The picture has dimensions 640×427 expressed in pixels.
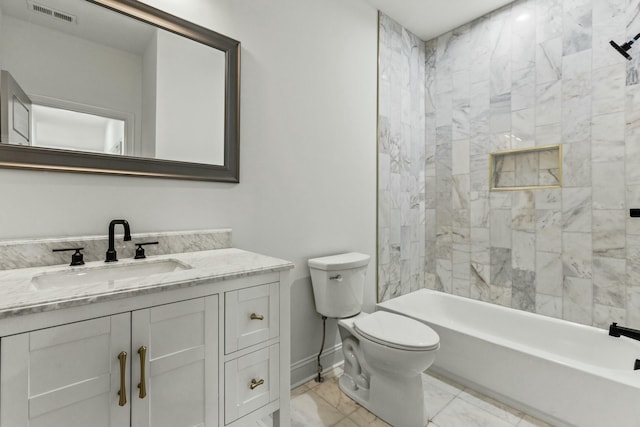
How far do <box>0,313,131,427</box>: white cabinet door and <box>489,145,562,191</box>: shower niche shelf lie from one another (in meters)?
2.65

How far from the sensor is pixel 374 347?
1583 millimetres

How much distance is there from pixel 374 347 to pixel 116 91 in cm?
174

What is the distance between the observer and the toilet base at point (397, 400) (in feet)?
5.12

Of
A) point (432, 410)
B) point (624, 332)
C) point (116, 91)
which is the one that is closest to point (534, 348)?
point (624, 332)

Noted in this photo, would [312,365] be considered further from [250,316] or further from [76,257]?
[76,257]

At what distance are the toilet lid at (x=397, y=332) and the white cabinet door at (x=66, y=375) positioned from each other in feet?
3.71

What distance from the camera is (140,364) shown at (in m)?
0.85

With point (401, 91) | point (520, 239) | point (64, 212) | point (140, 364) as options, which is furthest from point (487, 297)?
point (64, 212)

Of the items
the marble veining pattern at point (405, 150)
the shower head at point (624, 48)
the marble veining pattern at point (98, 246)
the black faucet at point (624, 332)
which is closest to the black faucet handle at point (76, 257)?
the marble veining pattern at point (98, 246)

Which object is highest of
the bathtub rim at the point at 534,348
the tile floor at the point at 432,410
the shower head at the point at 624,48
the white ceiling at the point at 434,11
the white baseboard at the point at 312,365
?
the white ceiling at the point at 434,11

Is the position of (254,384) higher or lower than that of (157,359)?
lower

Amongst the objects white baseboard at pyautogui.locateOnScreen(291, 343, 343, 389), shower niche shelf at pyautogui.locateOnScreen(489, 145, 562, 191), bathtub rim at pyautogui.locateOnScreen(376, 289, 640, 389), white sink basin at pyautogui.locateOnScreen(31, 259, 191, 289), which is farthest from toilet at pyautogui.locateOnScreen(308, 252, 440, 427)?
shower niche shelf at pyautogui.locateOnScreen(489, 145, 562, 191)

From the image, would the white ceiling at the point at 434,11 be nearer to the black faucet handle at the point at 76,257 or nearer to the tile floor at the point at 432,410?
the black faucet handle at the point at 76,257

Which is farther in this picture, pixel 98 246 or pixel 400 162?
pixel 400 162
